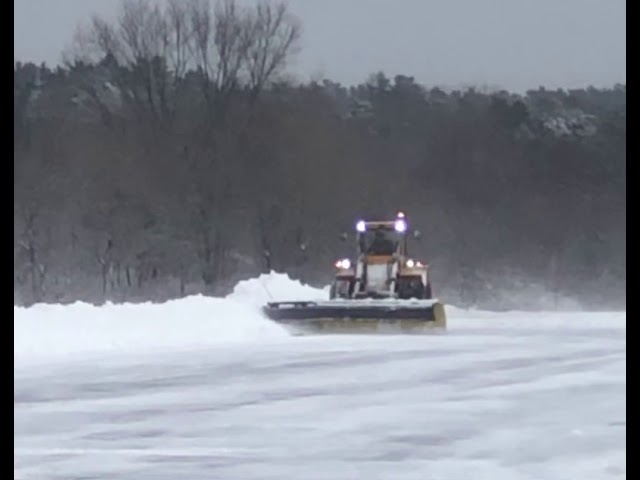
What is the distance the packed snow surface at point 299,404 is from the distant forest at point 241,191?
23.7 meters

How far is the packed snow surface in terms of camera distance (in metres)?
8.56

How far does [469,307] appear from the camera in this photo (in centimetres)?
4841

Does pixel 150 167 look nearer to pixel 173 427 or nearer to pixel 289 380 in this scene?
pixel 289 380

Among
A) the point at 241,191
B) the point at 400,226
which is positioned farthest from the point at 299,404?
the point at 241,191

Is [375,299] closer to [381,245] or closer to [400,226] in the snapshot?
[400,226]

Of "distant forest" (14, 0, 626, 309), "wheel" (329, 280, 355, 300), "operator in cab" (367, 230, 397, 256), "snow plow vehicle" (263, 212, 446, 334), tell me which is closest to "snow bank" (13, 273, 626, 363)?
"snow plow vehicle" (263, 212, 446, 334)

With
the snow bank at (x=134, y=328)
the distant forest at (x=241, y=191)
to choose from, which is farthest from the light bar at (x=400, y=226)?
the distant forest at (x=241, y=191)

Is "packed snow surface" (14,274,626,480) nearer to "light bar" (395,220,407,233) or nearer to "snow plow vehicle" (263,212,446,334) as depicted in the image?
"snow plow vehicle" (263,212,446,334)

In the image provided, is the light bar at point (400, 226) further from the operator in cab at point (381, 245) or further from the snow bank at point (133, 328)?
the snow bank at point (133, 328)

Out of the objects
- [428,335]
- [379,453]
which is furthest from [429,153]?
[379,453]

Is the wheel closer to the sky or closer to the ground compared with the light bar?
closer to the ground

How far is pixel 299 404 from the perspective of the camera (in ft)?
37.9

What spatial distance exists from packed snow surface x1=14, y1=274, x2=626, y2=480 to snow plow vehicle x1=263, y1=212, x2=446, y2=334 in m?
0.69

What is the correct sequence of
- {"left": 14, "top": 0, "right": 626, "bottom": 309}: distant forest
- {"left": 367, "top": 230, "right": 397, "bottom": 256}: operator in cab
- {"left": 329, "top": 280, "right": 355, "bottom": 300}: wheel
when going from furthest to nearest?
1. {"left": 14, "top": 0, "right": 626, "bottom": 309}: distant forest
2. {"left": 367, "top": 230, "right": 397, "bottom": 256}: operator in cab
3. {"left": 329, "top": 280, "right": 355, "bottom": 300}: wheel
